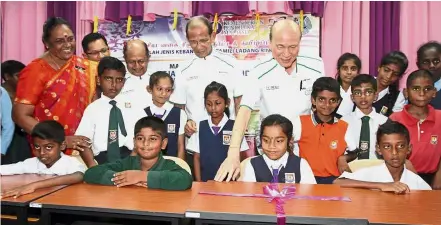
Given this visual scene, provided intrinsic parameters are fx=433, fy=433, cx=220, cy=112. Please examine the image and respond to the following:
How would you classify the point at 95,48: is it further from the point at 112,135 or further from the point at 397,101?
the point at 397,101

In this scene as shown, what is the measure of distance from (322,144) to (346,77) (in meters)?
0.89

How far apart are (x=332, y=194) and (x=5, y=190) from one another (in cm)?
146

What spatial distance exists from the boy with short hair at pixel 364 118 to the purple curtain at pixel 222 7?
1.46m

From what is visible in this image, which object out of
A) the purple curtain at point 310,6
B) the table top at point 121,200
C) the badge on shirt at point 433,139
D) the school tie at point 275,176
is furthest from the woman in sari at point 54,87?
the badge on shirt at point 433,139

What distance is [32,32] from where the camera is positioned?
15.6ft

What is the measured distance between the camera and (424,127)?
9.14 feet

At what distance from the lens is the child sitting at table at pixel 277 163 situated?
7.59 ft


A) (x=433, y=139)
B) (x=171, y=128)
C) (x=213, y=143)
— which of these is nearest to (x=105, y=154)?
(x=171, y=128)

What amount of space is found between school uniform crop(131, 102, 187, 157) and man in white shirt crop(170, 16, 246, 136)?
0.25ft

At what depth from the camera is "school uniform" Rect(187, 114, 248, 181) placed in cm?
305

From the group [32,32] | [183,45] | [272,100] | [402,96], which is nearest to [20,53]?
[32,32]

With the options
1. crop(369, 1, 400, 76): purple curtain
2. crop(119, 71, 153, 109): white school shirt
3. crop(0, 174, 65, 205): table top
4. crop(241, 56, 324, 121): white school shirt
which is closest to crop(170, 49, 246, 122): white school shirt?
crop(119, 71, 153, 109): white school shirt

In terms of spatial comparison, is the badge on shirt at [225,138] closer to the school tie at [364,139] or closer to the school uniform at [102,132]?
the school uniform at [102,132]

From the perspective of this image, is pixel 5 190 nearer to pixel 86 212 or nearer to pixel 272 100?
pixel 86 212
